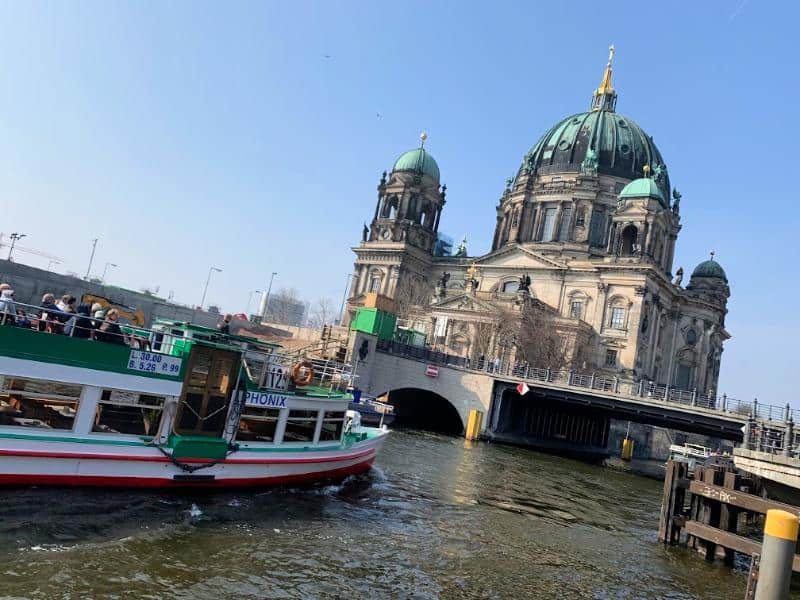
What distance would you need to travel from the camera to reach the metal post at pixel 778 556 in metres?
7.23

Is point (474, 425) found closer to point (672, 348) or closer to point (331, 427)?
point (331, 427)

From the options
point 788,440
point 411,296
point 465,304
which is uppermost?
point 411,296

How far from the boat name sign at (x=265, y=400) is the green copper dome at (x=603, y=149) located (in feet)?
231

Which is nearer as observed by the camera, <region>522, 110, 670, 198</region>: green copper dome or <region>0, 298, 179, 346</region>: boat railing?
<region>0, 298, 179, 346</region>: boat railing

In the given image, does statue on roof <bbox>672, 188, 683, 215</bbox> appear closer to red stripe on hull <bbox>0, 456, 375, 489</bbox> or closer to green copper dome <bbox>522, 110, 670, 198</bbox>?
green copper dome <bbox>522, 110, 670, 198</bbox>

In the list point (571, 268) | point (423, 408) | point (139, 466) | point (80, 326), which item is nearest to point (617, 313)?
point (571, 268)

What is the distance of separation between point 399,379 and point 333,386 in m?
25.8

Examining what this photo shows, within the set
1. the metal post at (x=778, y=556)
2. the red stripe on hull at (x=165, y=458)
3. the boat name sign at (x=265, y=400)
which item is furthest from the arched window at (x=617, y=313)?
the metal post at (x=778, y=556)

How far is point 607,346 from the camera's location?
222ft

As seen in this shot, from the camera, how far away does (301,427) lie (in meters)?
19.8

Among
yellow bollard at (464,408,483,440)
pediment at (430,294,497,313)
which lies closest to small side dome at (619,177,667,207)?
pediment at (430,294,497,313)

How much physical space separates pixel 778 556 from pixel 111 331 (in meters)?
13.9

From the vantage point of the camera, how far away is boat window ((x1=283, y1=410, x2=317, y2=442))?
63.3 ft

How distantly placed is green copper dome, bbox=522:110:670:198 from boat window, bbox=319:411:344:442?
6777 cm
